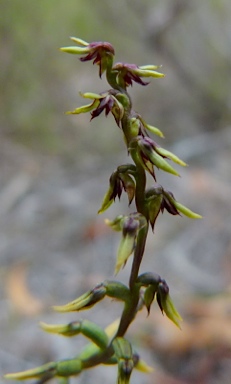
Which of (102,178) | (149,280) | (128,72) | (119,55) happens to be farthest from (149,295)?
(119,55)

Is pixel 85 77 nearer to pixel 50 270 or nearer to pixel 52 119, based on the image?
pixel 52 119

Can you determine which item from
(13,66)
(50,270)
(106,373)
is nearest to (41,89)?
(13,66)

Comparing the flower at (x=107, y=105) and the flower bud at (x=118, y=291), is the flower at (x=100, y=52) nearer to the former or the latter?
A: the flower at (x=107, y=105)

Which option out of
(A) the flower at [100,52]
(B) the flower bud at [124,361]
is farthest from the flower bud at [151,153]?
(B) the flower bud at [124,361]

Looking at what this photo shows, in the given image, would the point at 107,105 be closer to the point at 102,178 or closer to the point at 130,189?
the point at 130,189

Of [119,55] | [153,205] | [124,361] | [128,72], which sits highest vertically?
[119,55]
